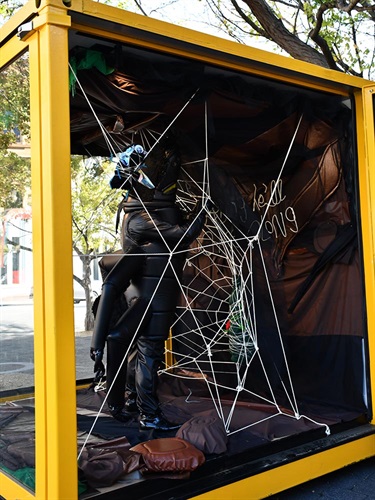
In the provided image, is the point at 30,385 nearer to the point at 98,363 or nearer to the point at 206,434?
the point at 98,363

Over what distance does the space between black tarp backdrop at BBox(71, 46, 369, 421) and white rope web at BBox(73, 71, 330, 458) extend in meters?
0.08

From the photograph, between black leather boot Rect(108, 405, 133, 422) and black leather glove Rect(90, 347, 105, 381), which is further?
black leather boot Rect(108, 405, 133, 422)

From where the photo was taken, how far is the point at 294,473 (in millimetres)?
2994

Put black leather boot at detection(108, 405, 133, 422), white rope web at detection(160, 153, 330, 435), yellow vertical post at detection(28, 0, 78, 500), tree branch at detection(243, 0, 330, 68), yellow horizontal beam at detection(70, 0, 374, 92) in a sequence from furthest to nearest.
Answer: tree branch at detection(243, 0, 330, 68)
white rope web at detection(160, 153, 330, 435)
black leather boot at detection(108, 405, 133, 422)
yellow horizontal beam at detection(70, 0, 374, 92)
yellow vertical post at detection(28, 0, 78, 500)

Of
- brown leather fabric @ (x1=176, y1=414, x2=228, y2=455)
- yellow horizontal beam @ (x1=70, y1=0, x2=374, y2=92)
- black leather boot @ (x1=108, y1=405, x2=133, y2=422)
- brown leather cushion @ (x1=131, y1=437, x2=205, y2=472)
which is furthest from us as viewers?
black leather boot @ (x1=108, y1=405, x2=133, y2=422)

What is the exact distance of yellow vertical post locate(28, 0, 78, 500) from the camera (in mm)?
2227

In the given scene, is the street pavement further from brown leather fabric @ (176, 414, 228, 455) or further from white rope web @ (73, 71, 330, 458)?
brown leather fabric @ (176, 414, 228, 455)

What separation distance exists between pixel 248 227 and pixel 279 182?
462 mm

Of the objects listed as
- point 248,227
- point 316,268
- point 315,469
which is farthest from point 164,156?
point 315,469

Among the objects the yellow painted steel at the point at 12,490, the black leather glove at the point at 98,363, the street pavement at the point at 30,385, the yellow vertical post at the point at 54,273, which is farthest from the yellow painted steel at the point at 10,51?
the yellow painted steel at the point at 12,490

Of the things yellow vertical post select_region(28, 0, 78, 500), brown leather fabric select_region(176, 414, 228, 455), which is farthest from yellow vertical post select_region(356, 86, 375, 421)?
yellow vertical post select_region(28, 0, 78, 500)

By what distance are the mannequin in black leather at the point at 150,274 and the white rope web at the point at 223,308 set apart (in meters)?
0.10

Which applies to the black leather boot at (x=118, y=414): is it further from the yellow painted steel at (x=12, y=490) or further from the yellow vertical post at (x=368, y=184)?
the yellow vertical post at (x=368, y=184)

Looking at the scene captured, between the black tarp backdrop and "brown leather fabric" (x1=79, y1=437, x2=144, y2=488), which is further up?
the black tarp backdrop
